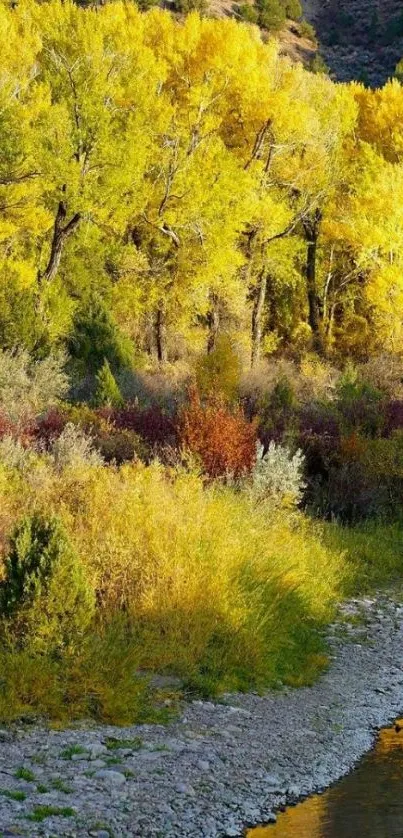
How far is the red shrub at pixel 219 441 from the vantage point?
46.1ft

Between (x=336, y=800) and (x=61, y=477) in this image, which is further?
(x=61, y=477)

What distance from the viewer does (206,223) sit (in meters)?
32.7

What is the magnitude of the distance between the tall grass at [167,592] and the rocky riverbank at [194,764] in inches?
14.3

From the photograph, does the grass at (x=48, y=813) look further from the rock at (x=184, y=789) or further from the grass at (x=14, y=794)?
the rock at (x=184, y=789)

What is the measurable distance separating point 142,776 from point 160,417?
10769 millimetres

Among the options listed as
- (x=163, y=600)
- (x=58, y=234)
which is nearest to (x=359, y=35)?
(x=58, y=234)

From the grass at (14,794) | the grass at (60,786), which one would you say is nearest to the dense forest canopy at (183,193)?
the grass at (60,786)

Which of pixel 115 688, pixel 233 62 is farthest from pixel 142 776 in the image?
pixel 233 62

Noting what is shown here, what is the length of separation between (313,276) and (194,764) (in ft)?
120

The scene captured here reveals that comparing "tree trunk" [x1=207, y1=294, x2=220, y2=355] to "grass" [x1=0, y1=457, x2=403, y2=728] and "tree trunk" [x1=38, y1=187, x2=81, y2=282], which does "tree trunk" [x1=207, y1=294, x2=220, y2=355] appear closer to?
"tree trunk" [x1=38, y1=187, x2=81, y2=282]

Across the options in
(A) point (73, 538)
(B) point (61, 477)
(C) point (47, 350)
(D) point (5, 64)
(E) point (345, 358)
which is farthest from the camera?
(E) point (345, 358)

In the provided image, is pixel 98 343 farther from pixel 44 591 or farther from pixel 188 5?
A: pixel 188 5

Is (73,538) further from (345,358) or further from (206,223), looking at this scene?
(345,358)

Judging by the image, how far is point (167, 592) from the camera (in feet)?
28.9
